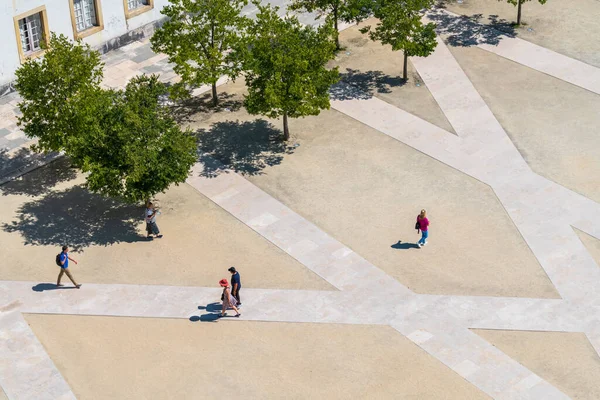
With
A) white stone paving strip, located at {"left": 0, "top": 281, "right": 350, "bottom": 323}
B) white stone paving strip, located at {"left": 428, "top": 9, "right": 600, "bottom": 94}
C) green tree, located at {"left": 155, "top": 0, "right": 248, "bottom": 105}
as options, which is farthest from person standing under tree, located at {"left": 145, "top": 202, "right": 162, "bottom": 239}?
white stone paving strip, located at {"left": 428, "top": 9, "right": 600, "bottom": 94}

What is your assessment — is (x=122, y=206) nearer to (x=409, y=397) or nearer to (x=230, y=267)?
(x=230, y=267)

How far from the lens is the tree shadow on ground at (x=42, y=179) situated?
34219 millimetres

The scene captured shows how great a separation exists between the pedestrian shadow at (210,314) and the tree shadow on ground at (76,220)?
411cm

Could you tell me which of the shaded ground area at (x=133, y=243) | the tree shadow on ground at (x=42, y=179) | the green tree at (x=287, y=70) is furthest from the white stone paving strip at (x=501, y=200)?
the tree shadow on ground at (x=42, y=179)

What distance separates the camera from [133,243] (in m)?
31.8

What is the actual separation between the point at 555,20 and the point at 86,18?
20.3 m

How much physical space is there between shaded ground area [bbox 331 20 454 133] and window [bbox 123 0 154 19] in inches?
320

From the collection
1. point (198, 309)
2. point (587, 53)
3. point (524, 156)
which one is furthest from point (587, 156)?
point (198, 309)

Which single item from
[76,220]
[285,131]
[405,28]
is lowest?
[76,220]

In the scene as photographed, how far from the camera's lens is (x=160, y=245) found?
3172 cm

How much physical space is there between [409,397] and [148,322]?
776 cm

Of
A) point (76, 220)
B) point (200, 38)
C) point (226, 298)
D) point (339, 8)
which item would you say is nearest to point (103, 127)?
point (76, 220)

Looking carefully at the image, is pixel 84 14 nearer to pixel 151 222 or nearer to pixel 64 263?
pixel 151 222

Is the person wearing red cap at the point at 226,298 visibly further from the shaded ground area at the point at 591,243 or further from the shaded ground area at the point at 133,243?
the shaded ground area at the point at 591,243
